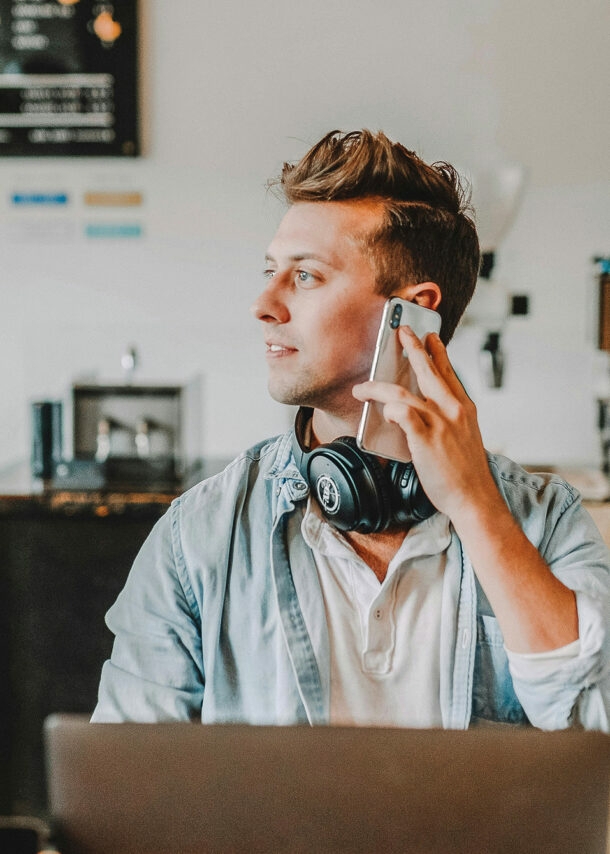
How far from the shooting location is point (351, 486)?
40.2 inches

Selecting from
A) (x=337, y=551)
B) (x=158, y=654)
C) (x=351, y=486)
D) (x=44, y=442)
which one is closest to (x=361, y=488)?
(x=351, y=486)

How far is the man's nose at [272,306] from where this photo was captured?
1123mm

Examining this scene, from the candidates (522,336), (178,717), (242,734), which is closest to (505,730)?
(242,734)

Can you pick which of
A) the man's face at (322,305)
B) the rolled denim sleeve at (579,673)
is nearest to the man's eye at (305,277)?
the man's face at (322,305)

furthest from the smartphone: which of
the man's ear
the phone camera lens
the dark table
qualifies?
the dark table

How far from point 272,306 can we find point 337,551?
1.14 ft

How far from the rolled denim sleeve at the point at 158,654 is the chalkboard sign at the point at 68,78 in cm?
161

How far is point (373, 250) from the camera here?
1115 millimetres

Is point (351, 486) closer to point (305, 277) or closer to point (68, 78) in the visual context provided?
point (305, 277)

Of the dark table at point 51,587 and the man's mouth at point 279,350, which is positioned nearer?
the man's mouth at point 279,350

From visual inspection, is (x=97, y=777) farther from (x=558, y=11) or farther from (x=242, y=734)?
(x=558, y=11)

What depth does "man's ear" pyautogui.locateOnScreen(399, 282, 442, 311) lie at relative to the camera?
113 centimetres

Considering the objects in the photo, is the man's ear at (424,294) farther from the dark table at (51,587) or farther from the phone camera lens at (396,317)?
the dark table at (51,587)

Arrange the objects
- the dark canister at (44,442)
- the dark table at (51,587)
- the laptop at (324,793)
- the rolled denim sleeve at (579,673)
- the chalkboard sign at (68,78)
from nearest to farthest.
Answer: the laptop at (324,793)
the rolled denim sleeve at (579,673)
the dark table at (51,587)
the dark canister at (44,442)
the chalkboard sign at (68,78)
